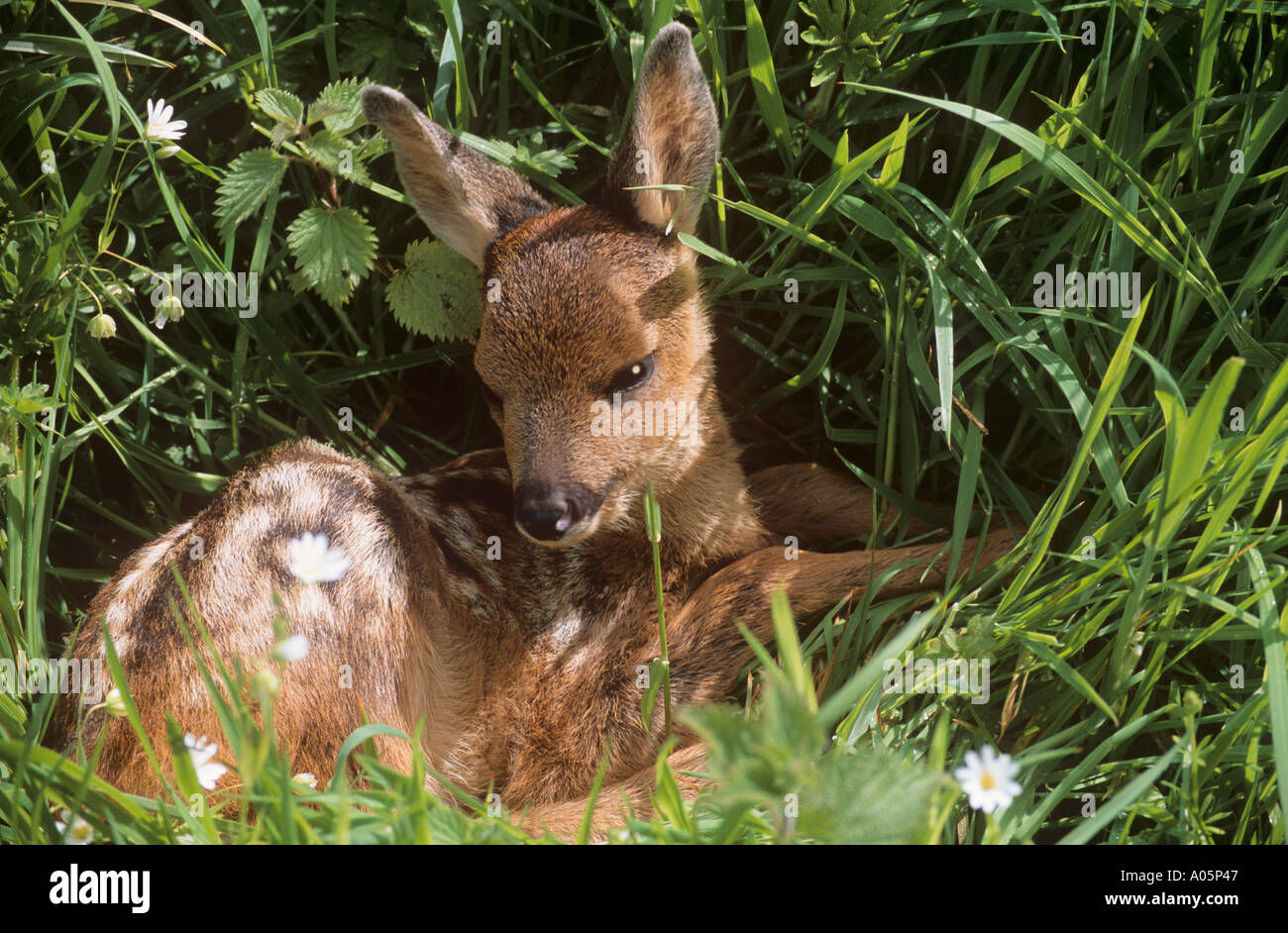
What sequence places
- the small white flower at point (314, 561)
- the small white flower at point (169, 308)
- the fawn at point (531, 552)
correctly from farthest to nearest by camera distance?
the small white flower at point (169, 308), the fawn at point (531, 552), the small white flower at point (314, 561)

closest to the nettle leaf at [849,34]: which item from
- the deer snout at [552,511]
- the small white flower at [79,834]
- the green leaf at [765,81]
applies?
the green leaf at [765,81]

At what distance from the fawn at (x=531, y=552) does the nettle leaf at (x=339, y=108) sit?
14cm

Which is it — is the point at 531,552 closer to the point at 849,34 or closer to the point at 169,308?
the point at 169,308

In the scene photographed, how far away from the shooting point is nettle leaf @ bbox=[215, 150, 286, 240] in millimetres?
3904

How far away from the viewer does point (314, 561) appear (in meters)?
2.71

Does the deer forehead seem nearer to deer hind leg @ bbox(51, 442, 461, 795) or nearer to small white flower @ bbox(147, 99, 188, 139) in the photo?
deer hind leg @ bbox(51, 442, 461, 795)

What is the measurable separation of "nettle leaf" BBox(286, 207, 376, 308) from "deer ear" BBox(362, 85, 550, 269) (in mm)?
279

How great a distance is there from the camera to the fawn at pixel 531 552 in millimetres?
3676

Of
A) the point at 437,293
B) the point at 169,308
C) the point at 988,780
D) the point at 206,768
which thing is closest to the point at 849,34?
the point at 437,293

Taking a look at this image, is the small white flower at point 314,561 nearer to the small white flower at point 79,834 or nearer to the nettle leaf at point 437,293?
the small white flower at point 79,834

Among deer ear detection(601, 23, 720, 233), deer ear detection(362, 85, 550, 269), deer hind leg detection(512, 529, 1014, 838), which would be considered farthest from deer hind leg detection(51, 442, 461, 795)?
deer ear detection(601, 23, 720, 233)

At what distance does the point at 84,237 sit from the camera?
4496 mm

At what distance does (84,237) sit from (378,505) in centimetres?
183
